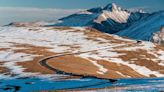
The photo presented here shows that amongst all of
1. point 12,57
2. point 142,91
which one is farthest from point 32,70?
point 142,91

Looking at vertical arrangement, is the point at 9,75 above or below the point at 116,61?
below

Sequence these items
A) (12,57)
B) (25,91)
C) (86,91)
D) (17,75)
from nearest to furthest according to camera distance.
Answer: (86,91)
(25,91)
(17,75)
(12,57)

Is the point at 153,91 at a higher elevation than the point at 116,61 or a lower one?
lower

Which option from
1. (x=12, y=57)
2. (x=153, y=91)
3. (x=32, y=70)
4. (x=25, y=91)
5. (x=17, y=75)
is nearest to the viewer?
(x=153, y=91)

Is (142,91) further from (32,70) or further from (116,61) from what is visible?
(116,61)

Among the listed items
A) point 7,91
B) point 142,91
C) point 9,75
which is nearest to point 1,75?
point 9,75

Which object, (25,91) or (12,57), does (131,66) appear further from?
(25,91)

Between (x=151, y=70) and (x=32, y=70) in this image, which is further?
(x=151, y=70)

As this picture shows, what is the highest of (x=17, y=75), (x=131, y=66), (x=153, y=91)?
(x=131, y=66)

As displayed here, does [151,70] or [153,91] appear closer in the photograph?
[153,91]
